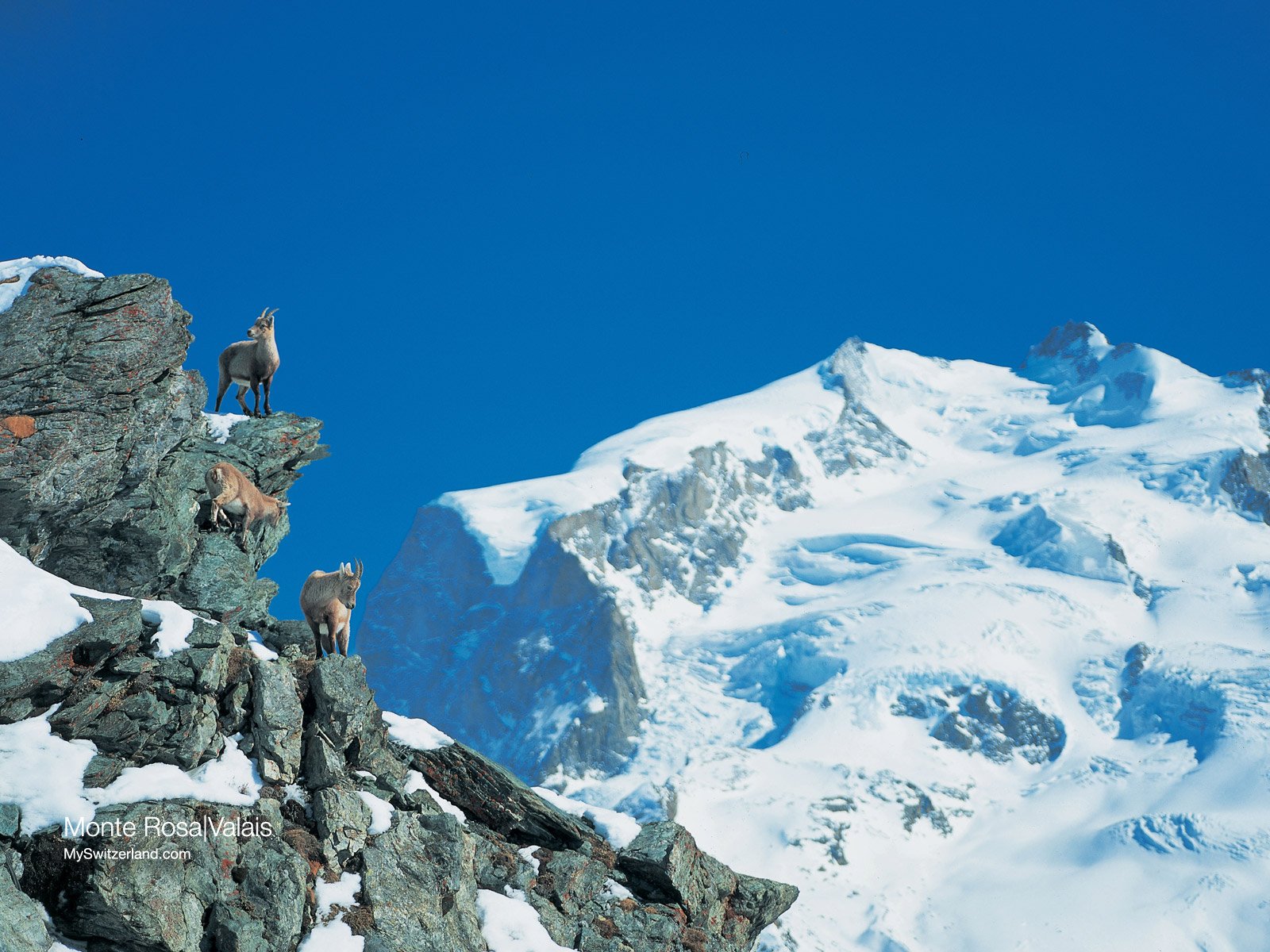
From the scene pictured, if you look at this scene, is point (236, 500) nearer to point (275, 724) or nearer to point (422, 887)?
point (275, 724)

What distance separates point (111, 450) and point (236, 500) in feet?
12.2

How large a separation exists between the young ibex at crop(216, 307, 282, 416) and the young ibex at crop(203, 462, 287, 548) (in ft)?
10.9

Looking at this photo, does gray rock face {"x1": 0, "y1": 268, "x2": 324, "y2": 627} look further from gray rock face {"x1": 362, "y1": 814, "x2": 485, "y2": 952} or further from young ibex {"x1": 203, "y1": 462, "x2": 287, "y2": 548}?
gray rock face {"x1": 362, "y1": 814, "x2": 485, "y2": 952}

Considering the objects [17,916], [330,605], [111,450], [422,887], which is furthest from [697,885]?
[111,450]

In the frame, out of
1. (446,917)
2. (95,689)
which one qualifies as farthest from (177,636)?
(446,917)

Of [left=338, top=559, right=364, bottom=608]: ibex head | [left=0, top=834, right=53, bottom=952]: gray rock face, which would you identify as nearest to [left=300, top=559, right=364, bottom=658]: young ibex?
[left=338, top=559, right=364, bottom=608]: ibex head

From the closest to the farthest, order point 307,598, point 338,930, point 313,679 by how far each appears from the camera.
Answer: point 338,930 < point 313,679 < point 307,598

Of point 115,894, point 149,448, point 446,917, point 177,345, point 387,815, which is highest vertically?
point 177,345

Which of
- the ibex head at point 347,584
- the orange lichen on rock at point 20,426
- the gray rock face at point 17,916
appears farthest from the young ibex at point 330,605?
the gray rock face at point 17,916

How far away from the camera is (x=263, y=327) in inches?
1443

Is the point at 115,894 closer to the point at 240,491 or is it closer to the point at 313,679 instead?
the point at 313,679

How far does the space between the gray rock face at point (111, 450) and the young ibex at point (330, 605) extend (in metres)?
1.61

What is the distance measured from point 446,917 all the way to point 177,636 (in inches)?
301

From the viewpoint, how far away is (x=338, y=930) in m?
24.5
